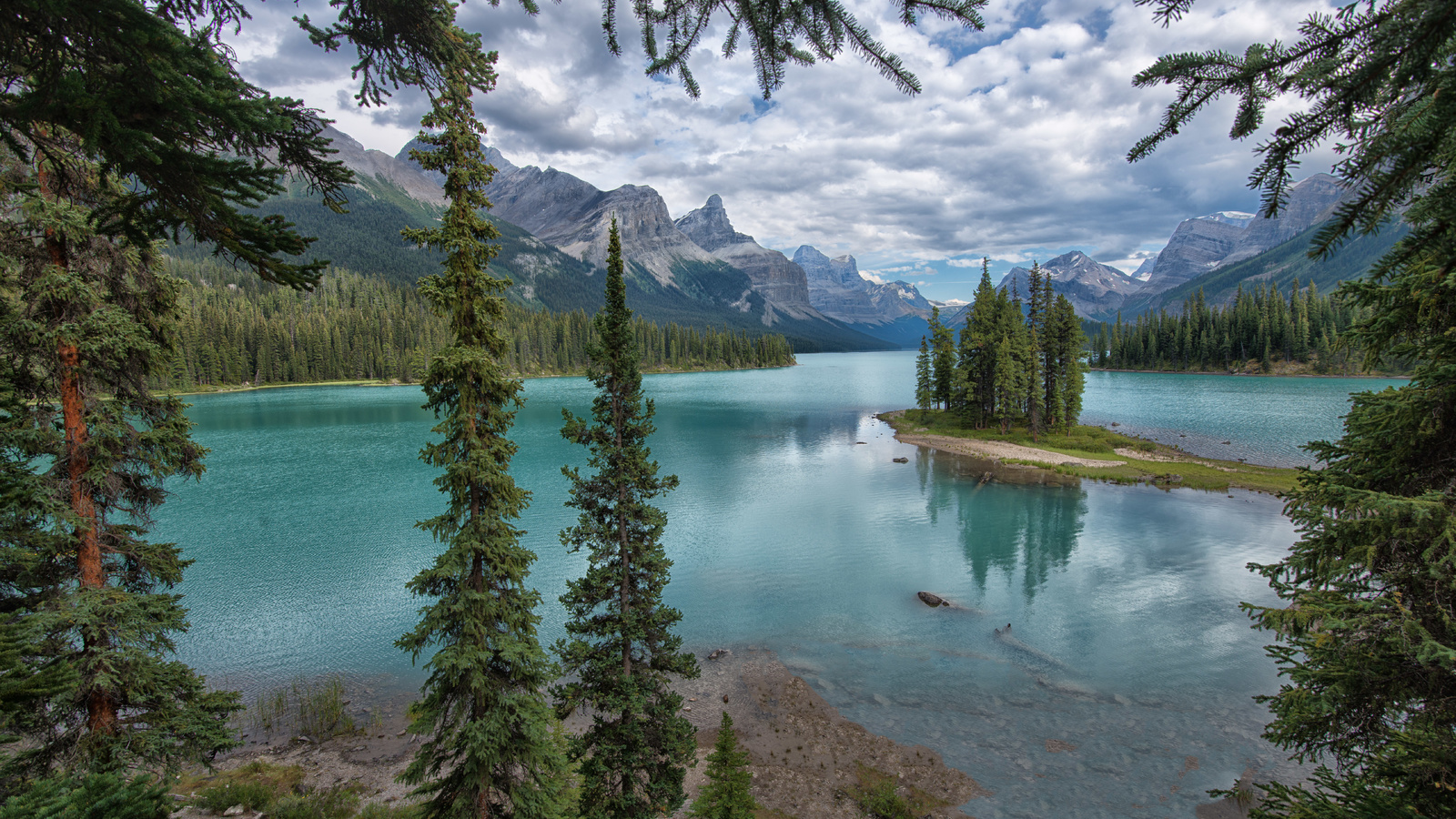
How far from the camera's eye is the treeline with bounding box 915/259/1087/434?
55625 mm

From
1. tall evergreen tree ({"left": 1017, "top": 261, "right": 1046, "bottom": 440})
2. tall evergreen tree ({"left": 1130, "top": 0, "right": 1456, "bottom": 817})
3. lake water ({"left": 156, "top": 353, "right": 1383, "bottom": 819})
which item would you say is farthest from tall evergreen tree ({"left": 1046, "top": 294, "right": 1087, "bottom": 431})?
tall evergreen tree ({"left": 1130, "top": 0, "right": 1456, "bottom": 817})

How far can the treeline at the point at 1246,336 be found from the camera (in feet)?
371

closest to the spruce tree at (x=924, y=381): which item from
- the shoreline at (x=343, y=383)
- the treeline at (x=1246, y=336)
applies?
the shoreline at (x=343, y=383)

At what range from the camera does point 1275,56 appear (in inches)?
140

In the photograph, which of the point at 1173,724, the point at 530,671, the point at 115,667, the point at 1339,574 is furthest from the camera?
the point at 1173,724

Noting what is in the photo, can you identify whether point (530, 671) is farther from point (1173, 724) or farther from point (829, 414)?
point (829, 414)

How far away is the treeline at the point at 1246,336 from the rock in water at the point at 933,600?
122m

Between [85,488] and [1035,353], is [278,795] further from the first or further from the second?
[1035,353]

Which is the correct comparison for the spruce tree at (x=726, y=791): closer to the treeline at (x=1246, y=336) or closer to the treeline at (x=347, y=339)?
the treeline at (x=347, y=339)

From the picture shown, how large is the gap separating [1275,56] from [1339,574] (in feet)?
24.4

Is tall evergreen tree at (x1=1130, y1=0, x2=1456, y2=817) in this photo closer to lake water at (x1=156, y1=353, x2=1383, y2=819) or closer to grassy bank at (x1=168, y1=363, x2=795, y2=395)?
lake water at (x1=156, y1=353, x2=1383, y2=819)

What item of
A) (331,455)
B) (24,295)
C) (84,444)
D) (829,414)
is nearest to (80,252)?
(24,295)

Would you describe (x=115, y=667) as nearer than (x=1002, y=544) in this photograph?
Yes

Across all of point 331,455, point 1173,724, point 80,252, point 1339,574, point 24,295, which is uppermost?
point 80,252
